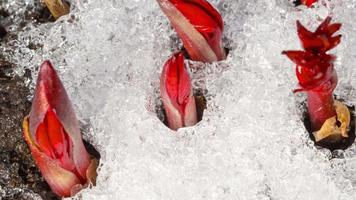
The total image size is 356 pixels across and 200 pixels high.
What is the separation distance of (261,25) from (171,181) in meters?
0.26

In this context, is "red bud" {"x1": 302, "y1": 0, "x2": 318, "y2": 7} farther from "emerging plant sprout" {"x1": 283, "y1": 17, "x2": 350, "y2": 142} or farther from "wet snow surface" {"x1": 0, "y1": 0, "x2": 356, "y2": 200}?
"emerging plant sprout" {"x1": 283, "y1": 17, "x2": 350, "y2": 142}

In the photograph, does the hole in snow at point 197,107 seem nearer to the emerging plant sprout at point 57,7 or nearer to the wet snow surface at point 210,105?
the wet snow surface at point 210,105

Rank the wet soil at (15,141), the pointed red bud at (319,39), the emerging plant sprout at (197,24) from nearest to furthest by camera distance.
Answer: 1. the pointed red bud at (319,39)
2. the emerging plant sprout at (197,24)
3. the wet soil at (15,141)

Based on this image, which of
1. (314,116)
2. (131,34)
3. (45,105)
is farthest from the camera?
(131,34)

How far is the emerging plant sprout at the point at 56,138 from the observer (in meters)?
0.66

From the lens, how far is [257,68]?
0.86 metres

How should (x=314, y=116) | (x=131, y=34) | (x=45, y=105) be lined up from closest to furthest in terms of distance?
1. (x=45, y=105)
2. (x=314, y=116)
3. (x=131, y=34)

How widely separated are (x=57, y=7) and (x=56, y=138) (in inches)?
12.7

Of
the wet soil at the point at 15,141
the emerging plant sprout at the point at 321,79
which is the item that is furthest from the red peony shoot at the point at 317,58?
the wet soil at the point at 15,141

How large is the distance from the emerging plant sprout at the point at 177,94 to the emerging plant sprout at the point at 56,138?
4.5 inches

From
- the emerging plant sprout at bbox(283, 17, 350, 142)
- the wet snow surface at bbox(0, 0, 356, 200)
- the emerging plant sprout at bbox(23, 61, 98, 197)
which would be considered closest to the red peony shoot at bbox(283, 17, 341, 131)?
the emerging plant sprout at bbox(283, 17, 350, 142)

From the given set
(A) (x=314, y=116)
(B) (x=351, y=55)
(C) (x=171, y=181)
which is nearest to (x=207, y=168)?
(C) (x=171, y=181)

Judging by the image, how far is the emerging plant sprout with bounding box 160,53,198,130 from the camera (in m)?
0.70

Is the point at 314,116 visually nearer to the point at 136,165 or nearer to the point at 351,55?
the point at 351,55
